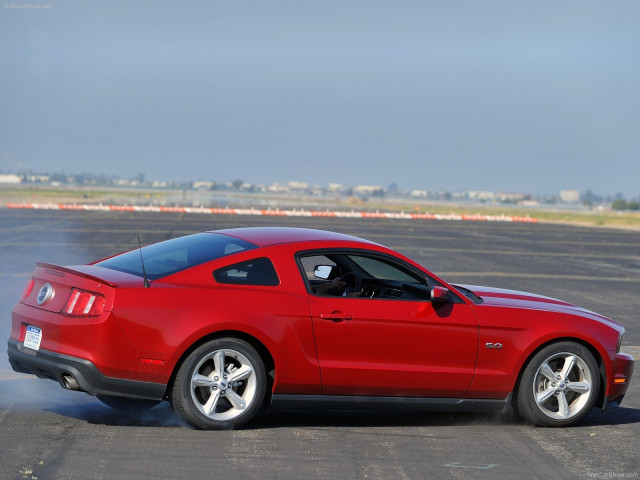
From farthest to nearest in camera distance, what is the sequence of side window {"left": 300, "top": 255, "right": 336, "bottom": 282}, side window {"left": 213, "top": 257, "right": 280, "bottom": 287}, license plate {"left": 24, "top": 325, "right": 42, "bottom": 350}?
1. side window {"left": 300, "top": 255, "right": 336, "bottom": 282}
2. side window {"left": 213, "top": 257, "right": 280, "bottom": 287}
3. license plate {"left": 24, "top": 325, "right": 42, "bottom": 350}

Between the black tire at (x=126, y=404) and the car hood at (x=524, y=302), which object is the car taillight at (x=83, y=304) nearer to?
the black tire at (x=126, y=404)

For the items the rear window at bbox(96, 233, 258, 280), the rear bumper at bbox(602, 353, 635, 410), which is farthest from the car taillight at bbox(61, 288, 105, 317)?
the rear bumper at bbox(602, 353, 635, 410)

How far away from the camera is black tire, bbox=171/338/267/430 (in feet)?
20.6

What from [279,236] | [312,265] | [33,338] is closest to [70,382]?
[33,338]

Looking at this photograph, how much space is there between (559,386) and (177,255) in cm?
301

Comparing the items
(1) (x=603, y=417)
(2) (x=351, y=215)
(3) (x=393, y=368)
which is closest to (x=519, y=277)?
(1) (x=603, y=417)

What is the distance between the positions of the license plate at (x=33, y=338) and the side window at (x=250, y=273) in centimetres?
125

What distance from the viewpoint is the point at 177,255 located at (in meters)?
6.86

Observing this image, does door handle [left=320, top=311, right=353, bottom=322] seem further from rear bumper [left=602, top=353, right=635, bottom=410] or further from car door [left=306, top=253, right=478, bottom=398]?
rear bumper [left=602, top=353, right=635, bottom=410]

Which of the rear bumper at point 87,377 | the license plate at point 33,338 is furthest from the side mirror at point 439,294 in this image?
A: the license plate at point 33,338

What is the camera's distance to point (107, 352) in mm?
6094

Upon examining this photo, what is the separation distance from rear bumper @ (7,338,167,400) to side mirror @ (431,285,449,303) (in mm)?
1988

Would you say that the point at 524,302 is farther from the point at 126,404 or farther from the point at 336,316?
the point at 126,404

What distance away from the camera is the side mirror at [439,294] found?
6750mm
